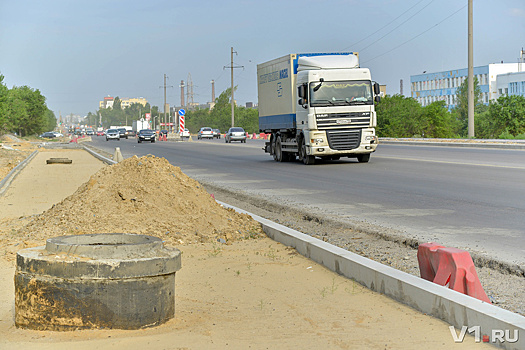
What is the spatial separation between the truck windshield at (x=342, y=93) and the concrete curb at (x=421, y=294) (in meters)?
17.4

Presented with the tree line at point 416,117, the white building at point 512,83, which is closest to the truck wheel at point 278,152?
the tree line at point 416,117

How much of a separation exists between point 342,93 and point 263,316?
2025 cm

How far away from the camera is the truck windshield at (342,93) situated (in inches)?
987

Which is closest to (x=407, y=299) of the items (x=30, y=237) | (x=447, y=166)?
(x=30, y=237)

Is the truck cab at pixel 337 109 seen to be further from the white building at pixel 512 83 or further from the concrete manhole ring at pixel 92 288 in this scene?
the white building at pixel 512 83

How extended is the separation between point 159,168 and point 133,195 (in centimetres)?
94

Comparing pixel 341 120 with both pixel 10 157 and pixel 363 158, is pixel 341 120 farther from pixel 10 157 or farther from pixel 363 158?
pixel 10 157

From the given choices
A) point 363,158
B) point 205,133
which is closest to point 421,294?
point 363,158

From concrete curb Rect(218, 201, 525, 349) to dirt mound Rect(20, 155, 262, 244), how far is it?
7.35ft

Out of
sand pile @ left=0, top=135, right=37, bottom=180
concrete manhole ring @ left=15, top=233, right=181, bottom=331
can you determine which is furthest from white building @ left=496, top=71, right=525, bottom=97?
concrete manhole ring @ left=15, top=233, right=181, bottom=331

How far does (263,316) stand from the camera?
568 cm

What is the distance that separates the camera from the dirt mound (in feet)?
31.7

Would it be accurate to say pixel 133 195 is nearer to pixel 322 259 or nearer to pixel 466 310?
pixel 322 259

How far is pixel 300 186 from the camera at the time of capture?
17766 millimetres
